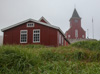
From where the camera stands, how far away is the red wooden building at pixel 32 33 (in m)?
15.5

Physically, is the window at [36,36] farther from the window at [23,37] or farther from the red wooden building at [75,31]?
the red wooden building at [75,31]

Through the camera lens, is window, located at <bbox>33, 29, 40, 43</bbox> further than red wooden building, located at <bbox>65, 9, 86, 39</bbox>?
No

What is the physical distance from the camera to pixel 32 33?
1602 centimetres

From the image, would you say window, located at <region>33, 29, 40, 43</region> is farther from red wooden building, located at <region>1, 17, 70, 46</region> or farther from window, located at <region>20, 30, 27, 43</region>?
window, located at <region>20, 30, 27, 43</region>

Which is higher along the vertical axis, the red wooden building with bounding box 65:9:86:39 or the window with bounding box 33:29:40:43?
the red wooden building with bounding box 65:9:86:39

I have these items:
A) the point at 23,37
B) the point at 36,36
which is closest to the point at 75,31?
the point at 36,36

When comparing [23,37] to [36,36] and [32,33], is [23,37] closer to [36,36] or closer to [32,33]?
[32,33]

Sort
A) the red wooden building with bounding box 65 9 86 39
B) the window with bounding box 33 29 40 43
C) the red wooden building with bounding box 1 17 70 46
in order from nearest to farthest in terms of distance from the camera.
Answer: the red wooden building with bounding box 1 17 70 46 → the window with bounding box 33 29 40 43 → the red wooden building with bounding box 65 9 86 39

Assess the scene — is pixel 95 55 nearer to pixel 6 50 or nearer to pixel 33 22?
pixel 6 50

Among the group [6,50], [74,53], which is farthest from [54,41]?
[6,50]

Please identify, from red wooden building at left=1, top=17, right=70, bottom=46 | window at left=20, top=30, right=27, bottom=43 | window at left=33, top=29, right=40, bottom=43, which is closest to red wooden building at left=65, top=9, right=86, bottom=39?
red wooden building at left=1, top=17, right=70, bottom=46

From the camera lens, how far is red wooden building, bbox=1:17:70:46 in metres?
15.5

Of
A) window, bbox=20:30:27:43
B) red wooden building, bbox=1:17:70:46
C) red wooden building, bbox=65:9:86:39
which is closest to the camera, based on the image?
red wooden building, bbox=1:17:70:46

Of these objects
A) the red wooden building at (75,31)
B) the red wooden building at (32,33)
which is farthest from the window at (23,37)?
the red wooden building at (75,31)
